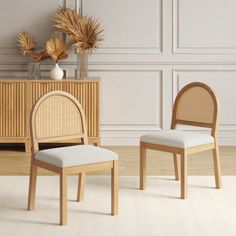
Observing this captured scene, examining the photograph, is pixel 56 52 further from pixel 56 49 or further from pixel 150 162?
pixel 150 162

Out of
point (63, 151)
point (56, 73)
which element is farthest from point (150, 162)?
point (63, 151)

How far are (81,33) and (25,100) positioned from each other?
83cm

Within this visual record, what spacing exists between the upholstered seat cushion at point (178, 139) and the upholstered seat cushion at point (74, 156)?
22.4 inches

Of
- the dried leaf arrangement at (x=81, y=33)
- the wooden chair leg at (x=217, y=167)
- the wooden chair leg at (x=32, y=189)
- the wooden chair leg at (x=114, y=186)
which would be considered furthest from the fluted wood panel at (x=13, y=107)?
the wooden chair leg at (x=114, y=186)

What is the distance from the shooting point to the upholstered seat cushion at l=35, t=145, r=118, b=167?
10.4 ft

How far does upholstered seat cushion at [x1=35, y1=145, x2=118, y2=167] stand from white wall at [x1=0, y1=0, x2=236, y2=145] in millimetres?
2458

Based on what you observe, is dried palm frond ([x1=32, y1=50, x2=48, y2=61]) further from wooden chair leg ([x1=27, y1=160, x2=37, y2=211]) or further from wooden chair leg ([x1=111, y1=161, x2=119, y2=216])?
wooden chair leg ([x1=111, y1=161, x2=119, y2=216])

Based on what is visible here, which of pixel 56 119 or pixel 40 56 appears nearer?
pixel 56 119

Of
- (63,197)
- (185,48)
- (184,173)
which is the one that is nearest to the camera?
(63,197)

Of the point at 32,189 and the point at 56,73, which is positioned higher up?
the point at 56,73

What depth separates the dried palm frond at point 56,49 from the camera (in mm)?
5438

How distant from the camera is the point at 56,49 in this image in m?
5.46

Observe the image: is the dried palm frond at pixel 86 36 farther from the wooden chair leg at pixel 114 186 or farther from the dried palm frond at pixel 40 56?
the wooden chair leg at pixel 114 186

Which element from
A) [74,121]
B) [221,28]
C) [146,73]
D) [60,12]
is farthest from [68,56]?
[74,121]
